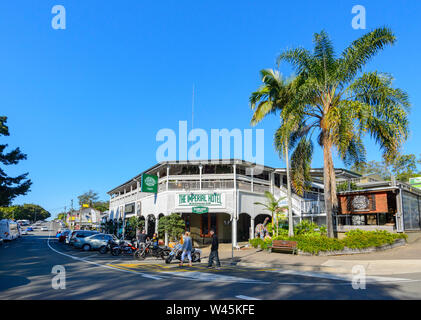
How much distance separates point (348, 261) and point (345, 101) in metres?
8.81

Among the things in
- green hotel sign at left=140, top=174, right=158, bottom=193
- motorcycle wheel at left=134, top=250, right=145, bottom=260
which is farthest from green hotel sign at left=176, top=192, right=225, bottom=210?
motorcycle wheel at left=134, top=250, right=145, bottom=260

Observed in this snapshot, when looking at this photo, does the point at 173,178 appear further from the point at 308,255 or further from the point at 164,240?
the point at 308,255

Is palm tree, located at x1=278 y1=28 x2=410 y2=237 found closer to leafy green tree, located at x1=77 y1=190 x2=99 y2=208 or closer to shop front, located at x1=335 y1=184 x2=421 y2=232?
shop front, located at x1=335 y1=184 x2=421 y2=232

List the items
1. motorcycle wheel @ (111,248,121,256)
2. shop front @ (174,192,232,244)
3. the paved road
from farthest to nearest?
shop front @ (174,192,232,244)
motorcycle wheel @ (111,248,121,256)
the paved road

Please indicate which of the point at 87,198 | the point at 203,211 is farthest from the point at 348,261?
the point at 87,198

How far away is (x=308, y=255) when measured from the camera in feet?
57.1

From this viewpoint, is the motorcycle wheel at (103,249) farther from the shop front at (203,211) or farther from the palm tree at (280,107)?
the palm tree at (280,107)

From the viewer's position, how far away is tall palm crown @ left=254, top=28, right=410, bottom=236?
17.3 m

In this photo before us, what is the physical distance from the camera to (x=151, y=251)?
747 inches

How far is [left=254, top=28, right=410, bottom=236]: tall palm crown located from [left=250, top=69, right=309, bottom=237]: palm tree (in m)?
0.64

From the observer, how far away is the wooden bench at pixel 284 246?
18.0 meters

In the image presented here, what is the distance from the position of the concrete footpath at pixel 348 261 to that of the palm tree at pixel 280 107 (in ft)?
17.5

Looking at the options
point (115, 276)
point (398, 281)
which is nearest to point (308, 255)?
point (398, 281)

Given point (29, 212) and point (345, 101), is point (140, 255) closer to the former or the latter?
point (345, 101)
